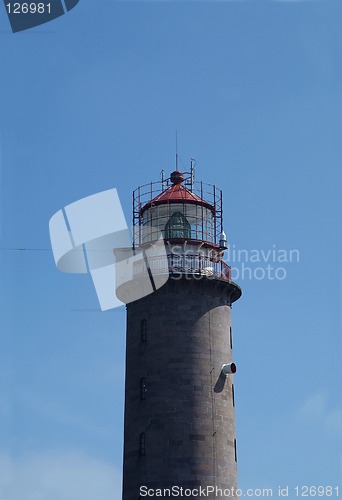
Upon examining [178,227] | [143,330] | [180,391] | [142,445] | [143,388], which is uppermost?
[178,227]

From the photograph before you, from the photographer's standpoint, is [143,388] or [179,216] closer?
[143,388]

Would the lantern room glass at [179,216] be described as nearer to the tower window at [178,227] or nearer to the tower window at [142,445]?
the tower window at [178,227]

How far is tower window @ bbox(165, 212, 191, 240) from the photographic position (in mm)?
47500

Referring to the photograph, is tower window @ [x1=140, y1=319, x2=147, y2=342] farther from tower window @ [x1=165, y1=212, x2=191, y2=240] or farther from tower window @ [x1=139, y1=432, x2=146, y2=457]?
tower window @ [x1=139, y1=432, x2=146, y2=457]

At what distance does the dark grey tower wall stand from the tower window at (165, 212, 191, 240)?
2.40 m

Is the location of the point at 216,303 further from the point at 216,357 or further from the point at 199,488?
the point at 199,488

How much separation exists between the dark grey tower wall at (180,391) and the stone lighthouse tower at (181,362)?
0.04 m

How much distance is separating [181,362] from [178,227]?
6439 mm

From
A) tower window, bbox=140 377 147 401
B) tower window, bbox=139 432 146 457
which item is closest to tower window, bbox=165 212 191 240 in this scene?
tower window, bbox=140 377 147 401

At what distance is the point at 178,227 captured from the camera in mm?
47656

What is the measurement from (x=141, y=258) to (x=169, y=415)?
7.37 m

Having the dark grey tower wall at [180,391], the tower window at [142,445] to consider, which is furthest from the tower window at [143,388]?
the tower window at [142,445]

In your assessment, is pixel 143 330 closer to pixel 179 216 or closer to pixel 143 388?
pixel 143 388

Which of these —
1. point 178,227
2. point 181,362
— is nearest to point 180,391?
point 181,362
